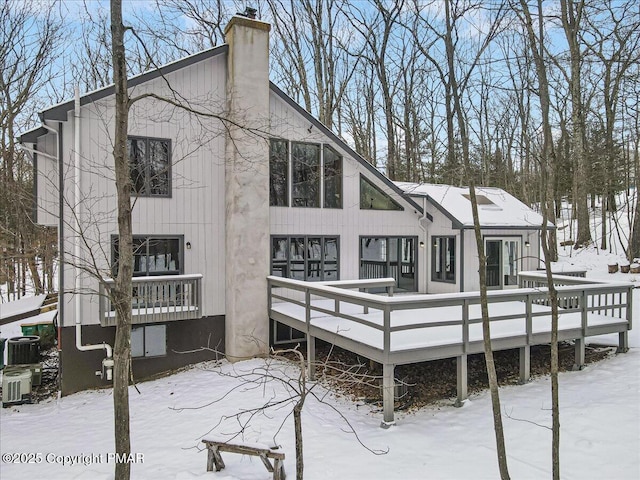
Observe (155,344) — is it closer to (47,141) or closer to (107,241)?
(107,241)

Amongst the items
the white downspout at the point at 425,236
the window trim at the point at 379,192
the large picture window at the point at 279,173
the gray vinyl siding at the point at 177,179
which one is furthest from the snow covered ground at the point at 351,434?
the window trim at the point at 379,192

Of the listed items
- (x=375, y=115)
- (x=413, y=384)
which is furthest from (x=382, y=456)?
(x=375, y=115)

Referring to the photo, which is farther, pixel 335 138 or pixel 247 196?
pixel 335 138

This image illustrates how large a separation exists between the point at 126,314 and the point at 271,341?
19.6ft

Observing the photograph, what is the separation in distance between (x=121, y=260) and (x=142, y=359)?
5.44 metres

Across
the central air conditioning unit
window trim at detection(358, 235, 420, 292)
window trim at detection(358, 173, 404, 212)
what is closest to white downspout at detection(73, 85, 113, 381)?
the central air conditioning unit

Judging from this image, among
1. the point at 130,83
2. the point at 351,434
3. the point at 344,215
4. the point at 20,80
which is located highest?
the point at 20,80

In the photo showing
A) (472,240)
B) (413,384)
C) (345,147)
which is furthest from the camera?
(472,240)

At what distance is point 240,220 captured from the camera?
372 inches

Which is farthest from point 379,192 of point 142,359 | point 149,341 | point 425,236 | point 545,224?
point 545,224

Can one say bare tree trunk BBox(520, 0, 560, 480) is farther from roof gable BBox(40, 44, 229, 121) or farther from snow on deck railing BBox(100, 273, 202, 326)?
snow on deck railing BBox(100, 273, 202, 326)

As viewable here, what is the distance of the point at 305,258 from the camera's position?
10.7 metres

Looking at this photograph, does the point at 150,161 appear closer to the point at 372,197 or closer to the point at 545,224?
the point at 372,197

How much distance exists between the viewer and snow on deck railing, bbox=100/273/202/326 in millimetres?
8281
